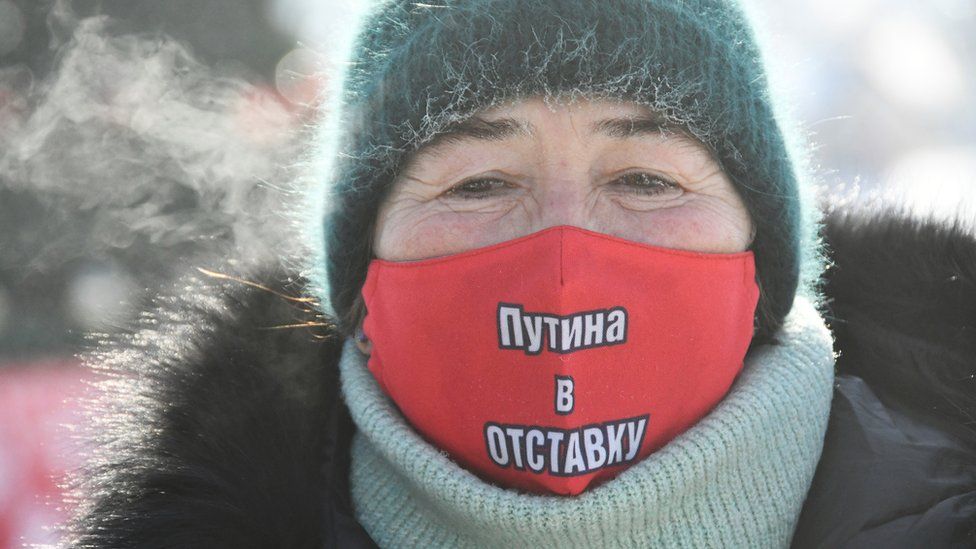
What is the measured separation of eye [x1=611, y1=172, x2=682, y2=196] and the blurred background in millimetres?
491

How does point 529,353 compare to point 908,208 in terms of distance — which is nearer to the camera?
point 529,353

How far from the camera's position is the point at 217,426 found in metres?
2.21

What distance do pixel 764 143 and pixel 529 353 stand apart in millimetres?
810

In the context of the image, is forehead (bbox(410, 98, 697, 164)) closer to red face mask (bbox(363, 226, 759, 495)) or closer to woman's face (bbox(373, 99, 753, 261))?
woman's face (bbox(373, 99, 753, 261))

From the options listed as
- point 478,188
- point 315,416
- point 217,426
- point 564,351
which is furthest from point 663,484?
point 217,426

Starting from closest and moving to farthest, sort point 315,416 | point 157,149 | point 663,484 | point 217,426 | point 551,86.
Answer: point 663,484 → point 551,86 → point 217,426 → point 315,416 → point 157,149

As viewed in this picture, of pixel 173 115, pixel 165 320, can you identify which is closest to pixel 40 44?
pixel 173 115

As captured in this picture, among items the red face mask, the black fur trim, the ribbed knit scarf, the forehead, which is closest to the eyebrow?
the forehead

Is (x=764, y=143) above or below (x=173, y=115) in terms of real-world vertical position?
above

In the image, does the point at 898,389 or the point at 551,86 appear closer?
the point at 551,86

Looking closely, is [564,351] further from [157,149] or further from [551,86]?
[157,149]

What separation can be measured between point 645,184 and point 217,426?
111 cm

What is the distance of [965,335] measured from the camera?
2221mm

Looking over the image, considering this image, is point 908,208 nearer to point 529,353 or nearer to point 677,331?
point 677,331
